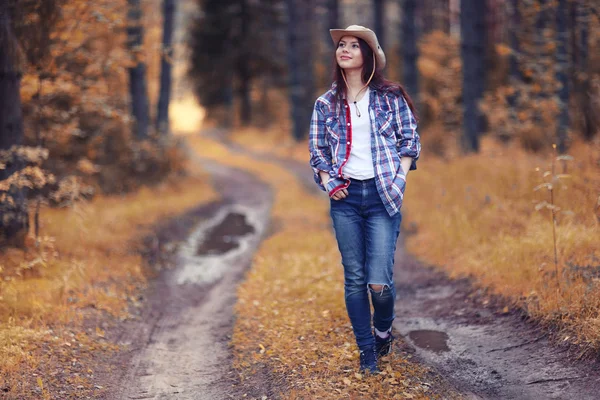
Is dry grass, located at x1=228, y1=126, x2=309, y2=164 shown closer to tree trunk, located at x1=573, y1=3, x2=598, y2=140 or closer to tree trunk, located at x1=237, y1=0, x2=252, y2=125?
tree trunk, located at x1=237, y1=0, x2=252, y2=125

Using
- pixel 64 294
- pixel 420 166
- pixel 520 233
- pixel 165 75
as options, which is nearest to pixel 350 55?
pixel 520 233

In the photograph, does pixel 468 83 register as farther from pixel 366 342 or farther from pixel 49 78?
pixel 366 342

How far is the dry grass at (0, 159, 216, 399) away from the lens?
4488 millimetres

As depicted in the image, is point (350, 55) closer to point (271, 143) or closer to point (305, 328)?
point (305, 328)

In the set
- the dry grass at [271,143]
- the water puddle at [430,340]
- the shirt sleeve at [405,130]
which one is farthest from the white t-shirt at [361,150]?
the dry grass at [271,143]

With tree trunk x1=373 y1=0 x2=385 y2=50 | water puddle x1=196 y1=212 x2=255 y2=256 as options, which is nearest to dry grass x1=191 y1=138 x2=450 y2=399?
water puddle x1=196 y1=212 x2=255 y2=256

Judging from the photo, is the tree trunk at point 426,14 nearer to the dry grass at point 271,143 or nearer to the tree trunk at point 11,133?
the dry grass at point 271,143

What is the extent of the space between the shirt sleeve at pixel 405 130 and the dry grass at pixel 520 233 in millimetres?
1822

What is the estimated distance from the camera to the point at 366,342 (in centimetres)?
430

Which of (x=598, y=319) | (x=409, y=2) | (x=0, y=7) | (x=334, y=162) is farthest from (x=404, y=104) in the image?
(x=409, y=2)

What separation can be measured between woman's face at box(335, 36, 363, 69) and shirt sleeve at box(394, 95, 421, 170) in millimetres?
403

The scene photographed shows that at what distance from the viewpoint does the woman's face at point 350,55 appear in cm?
425

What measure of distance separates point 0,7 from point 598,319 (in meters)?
6.83

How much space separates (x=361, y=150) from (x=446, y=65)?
19.2 m
